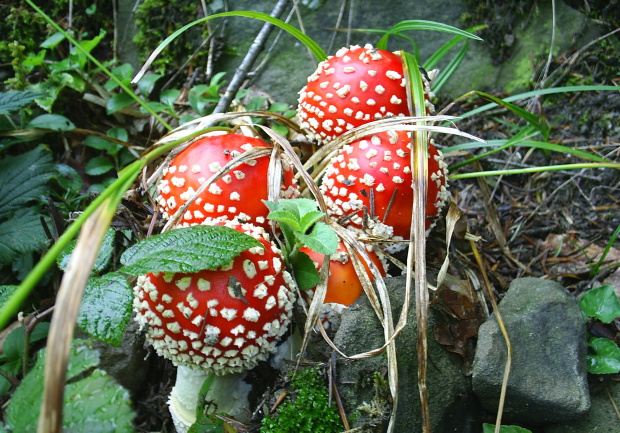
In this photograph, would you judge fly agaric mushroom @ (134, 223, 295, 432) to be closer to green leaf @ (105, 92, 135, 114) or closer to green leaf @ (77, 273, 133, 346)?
green leaf @ (77, 273, 133, 346)

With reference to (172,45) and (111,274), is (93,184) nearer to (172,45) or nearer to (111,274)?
(172,45)

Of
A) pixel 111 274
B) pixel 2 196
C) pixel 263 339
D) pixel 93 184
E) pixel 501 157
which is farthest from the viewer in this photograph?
pixel 501 157

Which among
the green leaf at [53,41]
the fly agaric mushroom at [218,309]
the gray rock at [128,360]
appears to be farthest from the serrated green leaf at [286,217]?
the green leaf at [53,41]

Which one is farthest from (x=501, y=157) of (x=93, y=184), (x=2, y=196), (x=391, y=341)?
(x=2, y=196)

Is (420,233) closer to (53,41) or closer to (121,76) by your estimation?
(121,76)

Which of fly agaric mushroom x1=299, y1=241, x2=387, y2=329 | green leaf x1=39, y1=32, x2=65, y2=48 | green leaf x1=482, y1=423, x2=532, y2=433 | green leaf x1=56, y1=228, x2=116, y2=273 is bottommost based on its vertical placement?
green leaf x1=482, y1=423, x2=532, y2=433

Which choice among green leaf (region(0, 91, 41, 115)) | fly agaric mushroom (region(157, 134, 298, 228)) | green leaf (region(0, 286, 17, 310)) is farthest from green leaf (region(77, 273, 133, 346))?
green leaf (region(0, 91, 41, 115))
